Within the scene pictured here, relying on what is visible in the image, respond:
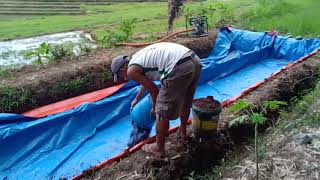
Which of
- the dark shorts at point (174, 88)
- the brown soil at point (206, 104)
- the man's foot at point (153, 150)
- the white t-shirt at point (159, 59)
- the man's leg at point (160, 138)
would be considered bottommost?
the man's foot at point (153, 150)

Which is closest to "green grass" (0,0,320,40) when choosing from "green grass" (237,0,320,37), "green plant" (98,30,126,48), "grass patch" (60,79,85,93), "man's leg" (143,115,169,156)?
"green grass" (237,0,320,37)

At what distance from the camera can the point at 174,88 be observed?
12.4ft

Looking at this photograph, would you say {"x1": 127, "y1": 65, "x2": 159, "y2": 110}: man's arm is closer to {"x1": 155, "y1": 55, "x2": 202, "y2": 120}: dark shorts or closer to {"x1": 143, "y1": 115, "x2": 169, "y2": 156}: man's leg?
{"x1": 155, "y1": 55, "x2": 202, "y2": 120}: dark shorts

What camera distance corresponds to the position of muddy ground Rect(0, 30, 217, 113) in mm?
5992

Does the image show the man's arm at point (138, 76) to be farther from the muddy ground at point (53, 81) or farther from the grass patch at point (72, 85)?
the grass patch at point (72, 85)

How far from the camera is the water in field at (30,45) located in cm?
830

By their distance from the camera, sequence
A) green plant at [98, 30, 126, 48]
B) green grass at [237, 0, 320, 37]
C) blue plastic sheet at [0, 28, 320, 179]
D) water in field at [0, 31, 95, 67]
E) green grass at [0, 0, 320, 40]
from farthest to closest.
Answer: green plant at [98, 30, 126, 48], water in field at [0, 31, 95, 67], green grass at [0, 0, 320, 40], green grass at [237, 0, 320, 37], blue plastic sheet at [0, 28, 320, 179]

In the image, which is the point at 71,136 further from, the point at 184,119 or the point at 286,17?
the point at 286,17

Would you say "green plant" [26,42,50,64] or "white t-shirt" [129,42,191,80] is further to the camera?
"green plant" [26,42,50,64]

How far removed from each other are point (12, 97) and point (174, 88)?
10.6 ft

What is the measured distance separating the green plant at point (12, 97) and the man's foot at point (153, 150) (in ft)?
8.73

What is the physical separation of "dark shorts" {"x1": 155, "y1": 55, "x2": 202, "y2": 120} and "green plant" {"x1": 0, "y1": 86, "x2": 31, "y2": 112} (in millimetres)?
3033

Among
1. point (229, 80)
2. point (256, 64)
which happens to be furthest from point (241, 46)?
point (229, 80)

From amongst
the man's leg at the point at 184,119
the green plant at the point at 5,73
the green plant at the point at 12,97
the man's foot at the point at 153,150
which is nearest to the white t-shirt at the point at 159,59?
the man's leg at the point at 184,119
